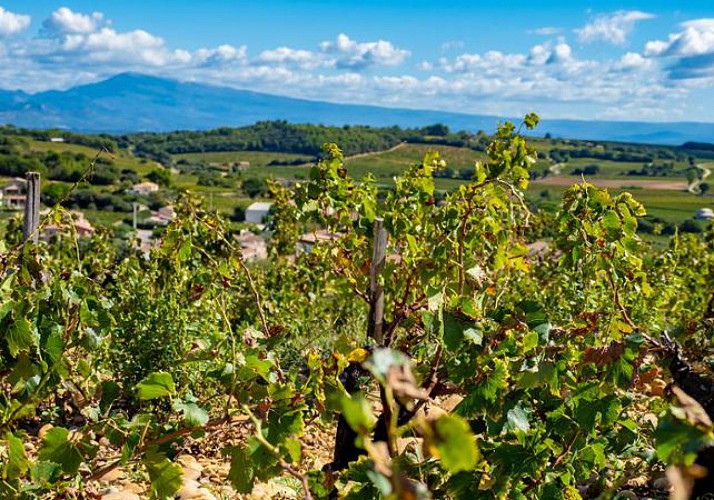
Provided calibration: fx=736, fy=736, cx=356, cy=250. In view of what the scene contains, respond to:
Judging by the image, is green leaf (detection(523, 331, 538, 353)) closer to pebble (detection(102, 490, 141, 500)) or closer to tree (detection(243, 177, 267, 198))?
pebble (detection(102, 490, 141, 500))

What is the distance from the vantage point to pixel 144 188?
67125 mm

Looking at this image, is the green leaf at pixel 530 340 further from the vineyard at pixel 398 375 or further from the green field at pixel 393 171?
the green field at pixel 393 171

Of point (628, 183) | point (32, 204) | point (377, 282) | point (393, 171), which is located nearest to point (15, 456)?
point (377, 282)

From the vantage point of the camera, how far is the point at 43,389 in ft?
7.07

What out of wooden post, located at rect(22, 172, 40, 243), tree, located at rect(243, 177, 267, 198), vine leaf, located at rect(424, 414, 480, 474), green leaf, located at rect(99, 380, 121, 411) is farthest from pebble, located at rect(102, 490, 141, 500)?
tree, located at rect(243, 177, 267, 198)

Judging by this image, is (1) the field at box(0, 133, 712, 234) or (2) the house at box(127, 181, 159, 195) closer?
(1) the field at box(0, 133, 712, 234)

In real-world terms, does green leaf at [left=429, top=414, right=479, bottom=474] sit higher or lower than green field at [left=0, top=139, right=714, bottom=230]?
higher

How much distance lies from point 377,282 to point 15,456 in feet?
6.57

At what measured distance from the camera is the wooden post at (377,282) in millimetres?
3611

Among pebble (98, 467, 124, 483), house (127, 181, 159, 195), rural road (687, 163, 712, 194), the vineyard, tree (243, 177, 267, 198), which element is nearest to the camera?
the vineyard

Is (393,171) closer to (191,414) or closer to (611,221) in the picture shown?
(611,221)

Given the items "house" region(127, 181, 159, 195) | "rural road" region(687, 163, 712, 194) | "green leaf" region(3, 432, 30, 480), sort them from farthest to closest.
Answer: "rural road" region(687, 163, 712, 194), "house" region(127, 181, 159, 195), "green leaf" region(3, 432, 30, 480)

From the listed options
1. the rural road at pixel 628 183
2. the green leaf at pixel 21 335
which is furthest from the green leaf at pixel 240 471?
the rural road at pixel 628 183

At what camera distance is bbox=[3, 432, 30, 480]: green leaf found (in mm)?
1920
